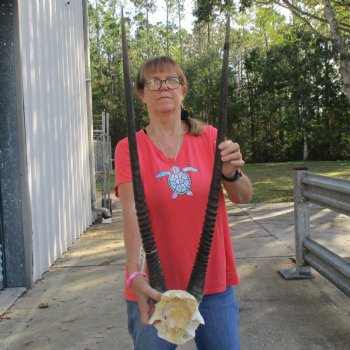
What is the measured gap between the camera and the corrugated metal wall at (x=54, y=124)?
5.53 m

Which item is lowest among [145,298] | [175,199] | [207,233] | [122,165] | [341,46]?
[145,298]

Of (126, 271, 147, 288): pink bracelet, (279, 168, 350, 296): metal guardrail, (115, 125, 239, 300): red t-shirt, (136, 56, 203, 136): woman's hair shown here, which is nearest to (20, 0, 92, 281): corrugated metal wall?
(279, 168, 350, 296): metal guardrail

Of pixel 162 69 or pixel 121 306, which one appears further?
pixel 121 306

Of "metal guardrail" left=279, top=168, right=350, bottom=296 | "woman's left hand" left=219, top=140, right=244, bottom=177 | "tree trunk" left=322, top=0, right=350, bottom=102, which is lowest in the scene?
"metal guardrail" left=279, top=168, right=350, bottom=296

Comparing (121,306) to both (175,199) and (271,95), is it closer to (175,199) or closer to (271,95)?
(175,199)

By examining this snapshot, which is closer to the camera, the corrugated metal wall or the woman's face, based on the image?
the woman's face

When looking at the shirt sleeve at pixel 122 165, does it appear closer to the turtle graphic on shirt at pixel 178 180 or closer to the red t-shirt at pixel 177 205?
the red t-shirt at pixel 177 205

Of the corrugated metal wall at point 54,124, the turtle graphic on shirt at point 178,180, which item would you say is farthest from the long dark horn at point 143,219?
the corrugated metal wall at point 54,124

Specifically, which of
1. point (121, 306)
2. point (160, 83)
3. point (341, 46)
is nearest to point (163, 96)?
point (160, 83)

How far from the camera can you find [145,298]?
6.17 ft

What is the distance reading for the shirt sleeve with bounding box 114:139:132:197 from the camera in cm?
211

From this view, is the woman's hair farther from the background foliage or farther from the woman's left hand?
the background foliage

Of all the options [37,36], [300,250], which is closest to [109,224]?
[37,36]

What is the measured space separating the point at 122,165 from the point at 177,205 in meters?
0.31
